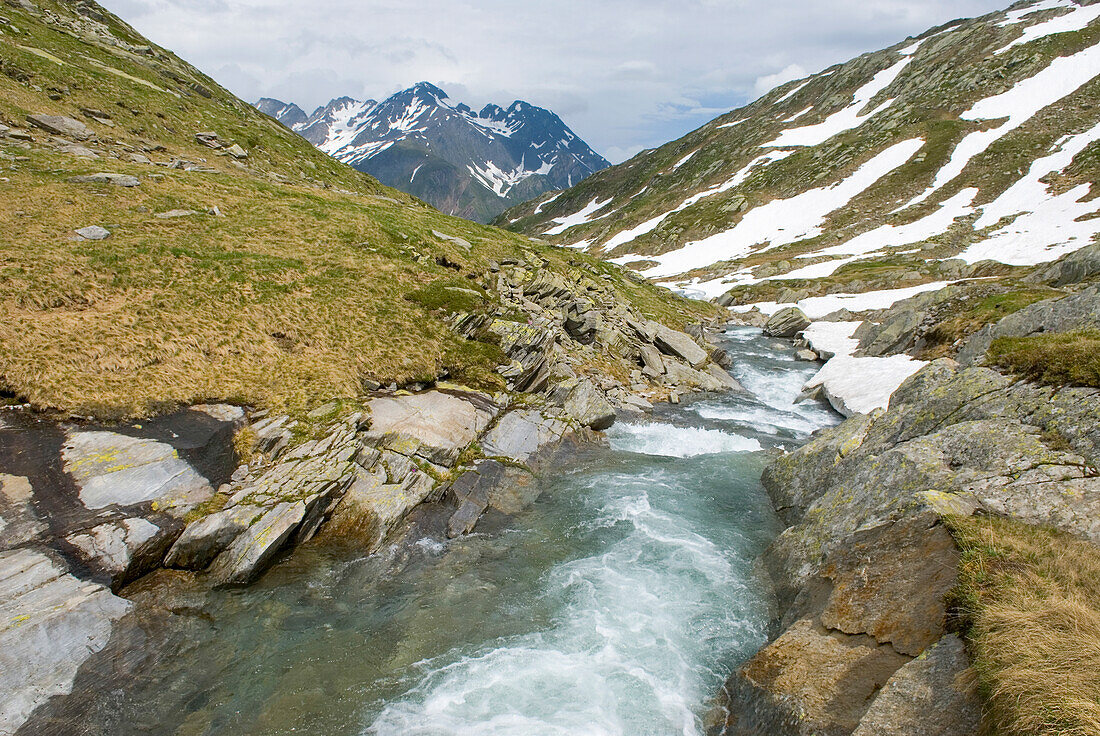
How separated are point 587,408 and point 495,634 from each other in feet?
48.8

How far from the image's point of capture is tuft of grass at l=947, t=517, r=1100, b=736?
19.7 ft

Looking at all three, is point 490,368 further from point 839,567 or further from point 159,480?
point 839,567

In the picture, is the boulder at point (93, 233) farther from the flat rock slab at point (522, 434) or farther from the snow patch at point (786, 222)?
the snow patch at point (786, 222)

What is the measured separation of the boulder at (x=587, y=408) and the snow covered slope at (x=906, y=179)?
60.0 m

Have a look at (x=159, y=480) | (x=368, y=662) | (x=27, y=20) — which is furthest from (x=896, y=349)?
(x=27, y=20)

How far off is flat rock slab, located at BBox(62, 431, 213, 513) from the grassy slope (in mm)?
1654

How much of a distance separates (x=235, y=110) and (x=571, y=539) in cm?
7637

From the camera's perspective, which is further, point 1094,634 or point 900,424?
point 900,424

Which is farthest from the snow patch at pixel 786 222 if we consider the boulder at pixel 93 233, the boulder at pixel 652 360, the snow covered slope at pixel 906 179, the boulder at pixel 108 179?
the boulder at pixel 93 233

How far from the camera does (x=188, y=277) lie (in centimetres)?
2469

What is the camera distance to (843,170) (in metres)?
125

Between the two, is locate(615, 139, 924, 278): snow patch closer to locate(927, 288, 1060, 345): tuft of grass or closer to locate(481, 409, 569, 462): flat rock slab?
locate(927, 288, 1060, 345): tuft of grass

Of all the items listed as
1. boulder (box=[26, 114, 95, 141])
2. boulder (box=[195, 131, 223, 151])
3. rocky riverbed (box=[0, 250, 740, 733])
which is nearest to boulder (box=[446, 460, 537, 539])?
rocky riverbed (box=[0, 250, 740, 733])

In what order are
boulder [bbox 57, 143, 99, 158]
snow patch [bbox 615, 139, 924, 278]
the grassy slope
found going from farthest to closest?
snow patch [bbox 615, 139, 924, 278], boulder [bbox 57, 143, 99, 158], the grassy slope
